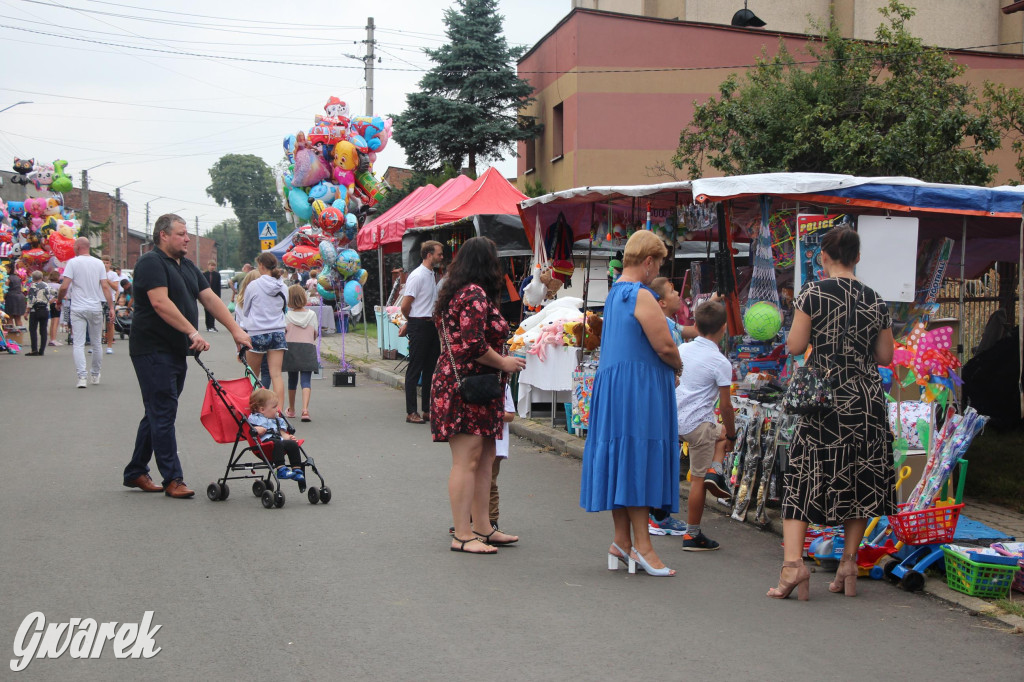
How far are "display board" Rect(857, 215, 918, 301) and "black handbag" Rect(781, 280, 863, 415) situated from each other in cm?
220

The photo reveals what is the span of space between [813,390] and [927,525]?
1.14 m

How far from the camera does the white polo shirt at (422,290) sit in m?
11.4

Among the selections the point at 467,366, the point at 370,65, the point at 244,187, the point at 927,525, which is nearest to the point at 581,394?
the point at 467,366

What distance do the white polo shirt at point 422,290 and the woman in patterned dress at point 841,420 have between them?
6.60 meters

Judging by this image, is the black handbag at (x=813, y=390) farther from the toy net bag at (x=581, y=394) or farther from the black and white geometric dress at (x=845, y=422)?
the toy net bag at (x=581, y=394)

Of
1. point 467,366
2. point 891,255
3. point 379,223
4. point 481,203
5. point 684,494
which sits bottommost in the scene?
point 684,494

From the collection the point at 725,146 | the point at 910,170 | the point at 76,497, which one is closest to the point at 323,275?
the point at 725,146

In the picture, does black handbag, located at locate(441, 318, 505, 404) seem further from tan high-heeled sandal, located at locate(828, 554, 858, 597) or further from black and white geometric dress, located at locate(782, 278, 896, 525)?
tan high-heeled sandal, located at locate(828, 554, 858, 597)

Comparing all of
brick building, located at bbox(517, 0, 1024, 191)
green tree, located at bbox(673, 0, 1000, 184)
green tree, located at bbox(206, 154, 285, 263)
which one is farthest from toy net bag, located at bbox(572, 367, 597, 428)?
green tree, located at bbox(206, 154, 285, 263)

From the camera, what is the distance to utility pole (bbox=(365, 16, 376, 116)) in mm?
31688

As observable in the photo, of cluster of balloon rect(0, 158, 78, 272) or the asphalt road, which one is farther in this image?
cluster of balloon rect(0, 158, 78, 272)

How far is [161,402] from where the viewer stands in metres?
7.44

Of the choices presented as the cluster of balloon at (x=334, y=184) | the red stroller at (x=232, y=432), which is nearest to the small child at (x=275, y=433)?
the red stroller at (x=232, y=432)

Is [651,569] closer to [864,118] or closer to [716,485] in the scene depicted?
[716,485]
